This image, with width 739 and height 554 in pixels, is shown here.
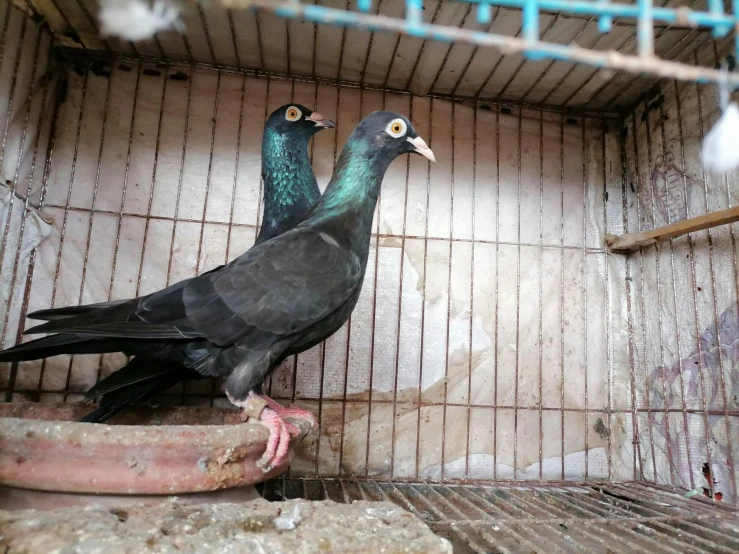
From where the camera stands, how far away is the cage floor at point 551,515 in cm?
146

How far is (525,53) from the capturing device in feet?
1.98

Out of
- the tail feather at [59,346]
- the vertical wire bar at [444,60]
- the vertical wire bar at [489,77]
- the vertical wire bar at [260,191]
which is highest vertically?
the vertical wire bar at [444,60]

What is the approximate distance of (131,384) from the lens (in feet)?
5.84

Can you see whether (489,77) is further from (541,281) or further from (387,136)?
(541,281)

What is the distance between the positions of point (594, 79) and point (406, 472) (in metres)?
2.22

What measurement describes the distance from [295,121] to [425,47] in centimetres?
73

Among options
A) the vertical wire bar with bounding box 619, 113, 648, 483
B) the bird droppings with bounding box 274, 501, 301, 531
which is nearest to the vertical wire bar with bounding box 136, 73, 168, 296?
the bird droppings with bounding box 274, 501, 301, 531

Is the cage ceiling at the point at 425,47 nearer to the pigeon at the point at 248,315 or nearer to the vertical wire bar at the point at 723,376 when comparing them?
the vertical wire bar at the point at 723,376

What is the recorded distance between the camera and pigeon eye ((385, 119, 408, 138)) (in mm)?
2023

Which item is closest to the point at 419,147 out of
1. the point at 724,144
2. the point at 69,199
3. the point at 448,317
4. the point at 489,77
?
the point at 489,77

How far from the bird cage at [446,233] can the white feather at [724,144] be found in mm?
74

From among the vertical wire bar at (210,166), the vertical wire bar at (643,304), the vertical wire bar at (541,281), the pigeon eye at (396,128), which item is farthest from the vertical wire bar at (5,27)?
the vertical wire bar at (643,304)

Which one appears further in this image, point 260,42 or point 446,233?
point 446,233

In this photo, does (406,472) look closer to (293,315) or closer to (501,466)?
(501,466)
